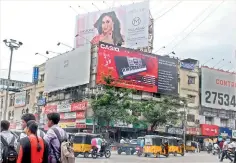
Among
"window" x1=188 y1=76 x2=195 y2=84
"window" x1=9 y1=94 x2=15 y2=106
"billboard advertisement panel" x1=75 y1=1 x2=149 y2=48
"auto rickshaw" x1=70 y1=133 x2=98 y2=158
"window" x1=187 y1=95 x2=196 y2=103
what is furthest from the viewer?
"window" x1=9 y1=94 x2=15 y2=106

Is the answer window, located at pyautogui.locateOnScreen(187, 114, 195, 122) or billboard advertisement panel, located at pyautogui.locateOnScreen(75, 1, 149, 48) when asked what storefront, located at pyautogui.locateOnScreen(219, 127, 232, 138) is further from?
billboard advertisement panel, located at pyautogui.locateOnScreen(75, 1, 149, 48)

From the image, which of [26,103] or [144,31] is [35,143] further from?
[26,103]

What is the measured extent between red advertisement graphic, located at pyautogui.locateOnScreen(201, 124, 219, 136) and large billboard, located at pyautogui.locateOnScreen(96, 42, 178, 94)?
604 centimetres

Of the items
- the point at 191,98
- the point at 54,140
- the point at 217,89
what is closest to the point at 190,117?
the point at 191,98

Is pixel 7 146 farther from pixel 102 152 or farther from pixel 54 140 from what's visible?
pixel 102 152

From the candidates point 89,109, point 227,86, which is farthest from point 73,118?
point 227,86

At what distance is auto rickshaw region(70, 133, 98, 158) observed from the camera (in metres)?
22.3

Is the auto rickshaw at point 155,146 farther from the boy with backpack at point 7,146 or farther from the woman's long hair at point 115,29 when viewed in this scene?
the boy with backpack at point 7,146

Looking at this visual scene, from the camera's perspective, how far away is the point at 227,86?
50.2 m

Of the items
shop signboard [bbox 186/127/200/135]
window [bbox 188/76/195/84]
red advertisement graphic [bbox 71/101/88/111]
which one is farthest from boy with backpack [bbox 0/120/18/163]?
window [bbox 188/76/195/84]

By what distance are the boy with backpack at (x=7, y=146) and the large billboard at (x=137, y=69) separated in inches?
1248

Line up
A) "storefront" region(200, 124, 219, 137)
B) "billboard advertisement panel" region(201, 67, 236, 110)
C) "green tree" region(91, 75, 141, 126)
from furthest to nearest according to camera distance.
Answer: "billboard advertisement panel" region(201, 67, 236, 110) → "storefront" region(200, 124, 219, 137) → "green tree" region(91, 75, 141, 126)

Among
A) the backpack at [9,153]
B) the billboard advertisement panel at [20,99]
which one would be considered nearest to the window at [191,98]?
the billboard advertisement panel at [20,99]

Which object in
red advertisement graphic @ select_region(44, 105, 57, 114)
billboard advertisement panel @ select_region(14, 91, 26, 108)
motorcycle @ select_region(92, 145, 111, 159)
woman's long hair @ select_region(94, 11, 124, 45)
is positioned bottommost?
motorcycle @ select_region(92, 145, 111, 159)
